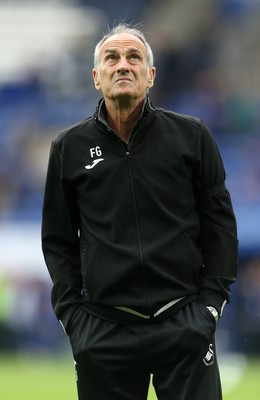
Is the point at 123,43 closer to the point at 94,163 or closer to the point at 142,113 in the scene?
the point at 142,113

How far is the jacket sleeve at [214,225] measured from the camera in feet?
16.5

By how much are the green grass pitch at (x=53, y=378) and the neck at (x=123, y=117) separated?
6013 millimetres

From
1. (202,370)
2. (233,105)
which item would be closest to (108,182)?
(202,370)

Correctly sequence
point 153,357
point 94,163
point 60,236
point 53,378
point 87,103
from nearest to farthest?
point 153,357, point 94,163, point 60,236, point 53,378, point 87,103

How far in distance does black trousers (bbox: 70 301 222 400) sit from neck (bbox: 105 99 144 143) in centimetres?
86

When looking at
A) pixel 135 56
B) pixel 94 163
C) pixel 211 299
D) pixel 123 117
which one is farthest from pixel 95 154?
pixel 211 299

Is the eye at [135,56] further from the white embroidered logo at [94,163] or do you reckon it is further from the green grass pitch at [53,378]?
the green grass pitch at [53,378]

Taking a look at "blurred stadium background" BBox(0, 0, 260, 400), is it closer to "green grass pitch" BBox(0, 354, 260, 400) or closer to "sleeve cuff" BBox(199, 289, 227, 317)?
"green grass pitch" BBox(0, 354, 260, 400)

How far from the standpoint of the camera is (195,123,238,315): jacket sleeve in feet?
16.5

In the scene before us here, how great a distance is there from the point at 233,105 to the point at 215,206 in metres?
15.2

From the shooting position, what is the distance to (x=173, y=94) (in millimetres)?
20344

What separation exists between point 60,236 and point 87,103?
50.4 feet

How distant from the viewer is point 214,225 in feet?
16.5

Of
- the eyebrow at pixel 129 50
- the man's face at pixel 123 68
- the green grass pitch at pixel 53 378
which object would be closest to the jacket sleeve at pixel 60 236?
the man's face at pixel 123 68
